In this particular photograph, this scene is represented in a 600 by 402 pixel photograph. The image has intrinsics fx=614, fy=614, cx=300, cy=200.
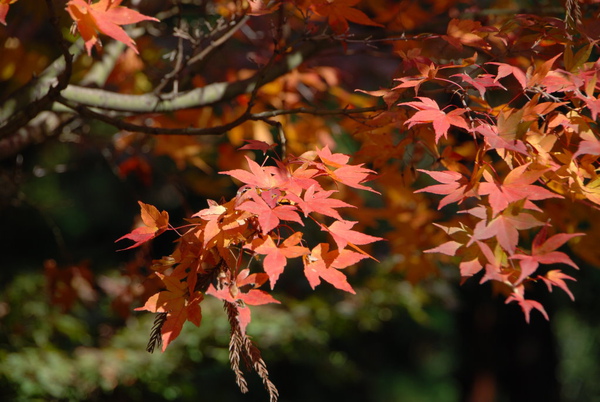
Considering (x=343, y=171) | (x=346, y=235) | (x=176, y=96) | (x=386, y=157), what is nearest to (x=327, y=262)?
(x=346, y=235)

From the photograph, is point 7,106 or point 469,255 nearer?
point 469,255

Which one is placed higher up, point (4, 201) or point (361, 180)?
point (361, 180)

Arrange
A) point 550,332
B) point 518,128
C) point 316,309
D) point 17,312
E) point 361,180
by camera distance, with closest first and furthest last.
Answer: point 518,128, point 361,180, point 17,312, point 316,309, point 550,332

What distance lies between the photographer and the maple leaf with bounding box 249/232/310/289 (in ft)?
2.91

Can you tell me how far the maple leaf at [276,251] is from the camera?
2.91ft

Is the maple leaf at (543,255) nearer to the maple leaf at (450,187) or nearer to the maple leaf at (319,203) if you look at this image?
the maple leaf at (450,187)

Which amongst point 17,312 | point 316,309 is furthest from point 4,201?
point 316,309

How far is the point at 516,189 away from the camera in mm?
909

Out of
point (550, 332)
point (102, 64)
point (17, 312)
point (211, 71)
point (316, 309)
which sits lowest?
point (550, 332)

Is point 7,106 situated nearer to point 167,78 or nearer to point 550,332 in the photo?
point 167,78

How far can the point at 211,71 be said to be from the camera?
2432 millimetres

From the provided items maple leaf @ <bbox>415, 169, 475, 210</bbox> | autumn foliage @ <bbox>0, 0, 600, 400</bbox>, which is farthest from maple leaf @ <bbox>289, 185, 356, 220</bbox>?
maple leaf @ <bbox>415, 169, 475, 210</bbox>

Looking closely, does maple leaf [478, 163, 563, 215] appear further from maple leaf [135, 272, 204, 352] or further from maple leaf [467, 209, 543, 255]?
maple leaf [135, 272, 204, 352]

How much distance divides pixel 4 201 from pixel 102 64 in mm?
582
